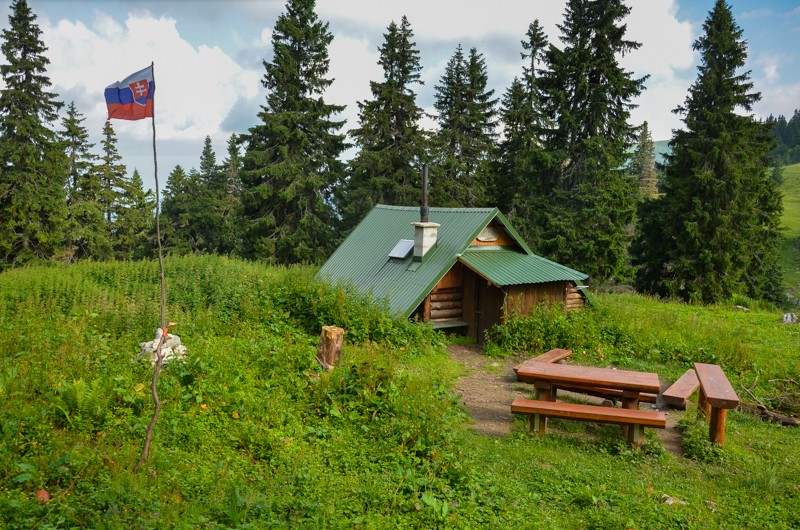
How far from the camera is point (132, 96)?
19.0ft

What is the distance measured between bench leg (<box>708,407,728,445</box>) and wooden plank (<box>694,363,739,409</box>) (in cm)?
21

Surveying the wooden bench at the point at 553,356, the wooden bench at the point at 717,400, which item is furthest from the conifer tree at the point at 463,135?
the wooden bench at the point at 717,400

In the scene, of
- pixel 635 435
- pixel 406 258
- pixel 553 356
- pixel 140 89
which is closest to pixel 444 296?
pixel 406 258

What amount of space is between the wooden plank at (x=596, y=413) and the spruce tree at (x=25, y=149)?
97.2 ft

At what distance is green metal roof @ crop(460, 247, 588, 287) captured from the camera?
14294mm

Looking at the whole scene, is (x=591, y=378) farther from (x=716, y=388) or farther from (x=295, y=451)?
(x=295, y=451)

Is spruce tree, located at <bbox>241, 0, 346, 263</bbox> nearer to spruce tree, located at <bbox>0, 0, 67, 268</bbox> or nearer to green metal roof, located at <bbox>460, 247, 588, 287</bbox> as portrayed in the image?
spruce tree, located at <bbox>0, 0, 67, 268</bbox>

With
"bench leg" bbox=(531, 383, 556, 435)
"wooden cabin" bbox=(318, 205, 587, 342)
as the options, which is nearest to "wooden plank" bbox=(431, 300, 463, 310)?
"wooden cabin" bbox=(318, 205, 587, 342)

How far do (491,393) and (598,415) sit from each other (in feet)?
9.61

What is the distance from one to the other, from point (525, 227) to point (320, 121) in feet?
43.3

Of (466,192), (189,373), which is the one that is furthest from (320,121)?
(189,373)

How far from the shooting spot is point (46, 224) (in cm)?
3022

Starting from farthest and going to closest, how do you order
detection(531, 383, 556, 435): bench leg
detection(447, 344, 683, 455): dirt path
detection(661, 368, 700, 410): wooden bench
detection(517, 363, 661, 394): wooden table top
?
1. detection(661, 368, 700, 410): wooden bench
2. detection(447, 344, 683, 455): dirt path
3. detection(531, 383, 556, 435): bench leg
4. detection(517, 363, 661, 394): wooden table top

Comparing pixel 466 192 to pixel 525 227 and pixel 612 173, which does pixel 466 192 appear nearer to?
pixel 525 227
